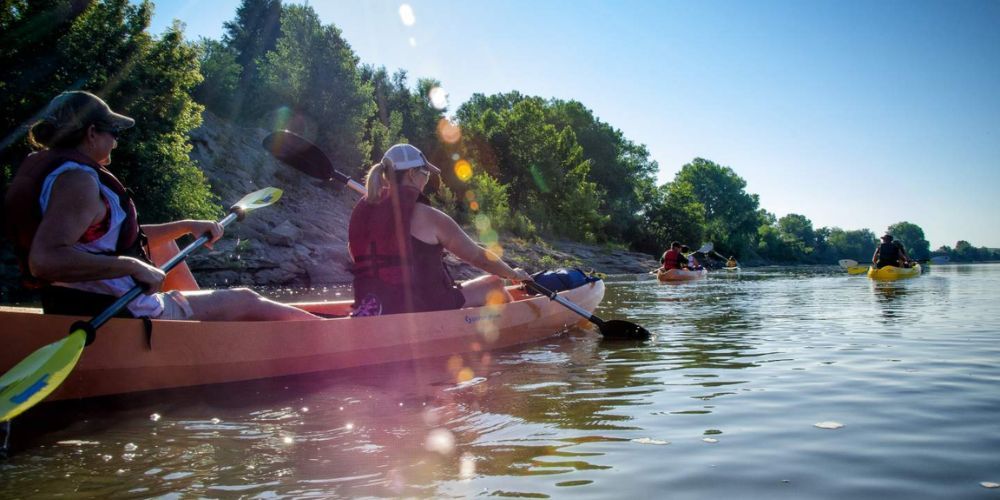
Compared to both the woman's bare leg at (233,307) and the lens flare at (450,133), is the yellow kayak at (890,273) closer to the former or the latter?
the woman's bare leg at (233,307)

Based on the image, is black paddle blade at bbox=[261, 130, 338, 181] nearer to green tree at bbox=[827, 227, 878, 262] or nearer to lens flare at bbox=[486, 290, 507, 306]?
lens flare at bbox=[486, 290, 507, 306]

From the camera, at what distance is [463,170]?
39.4 meters

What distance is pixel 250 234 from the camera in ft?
69.2

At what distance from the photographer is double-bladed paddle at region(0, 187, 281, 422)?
290cm

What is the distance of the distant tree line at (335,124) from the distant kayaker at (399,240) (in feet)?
11.4

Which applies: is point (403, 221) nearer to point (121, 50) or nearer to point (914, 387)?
point (914, 387)

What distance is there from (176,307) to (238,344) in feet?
1.42

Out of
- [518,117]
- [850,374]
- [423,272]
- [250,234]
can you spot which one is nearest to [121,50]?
[250,234]

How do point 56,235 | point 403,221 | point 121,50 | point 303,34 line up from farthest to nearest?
1. point 303,34
2. point 121,50
3. point 403,221
4. point 56,235

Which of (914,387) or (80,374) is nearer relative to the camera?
(80,374)

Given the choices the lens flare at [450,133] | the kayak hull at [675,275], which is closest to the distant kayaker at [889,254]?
the kayak hull at [675,275]

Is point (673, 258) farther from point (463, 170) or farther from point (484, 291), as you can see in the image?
point (463, 170)

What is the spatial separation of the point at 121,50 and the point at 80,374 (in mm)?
17704

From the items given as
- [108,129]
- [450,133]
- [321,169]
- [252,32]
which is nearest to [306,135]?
[450,133]
